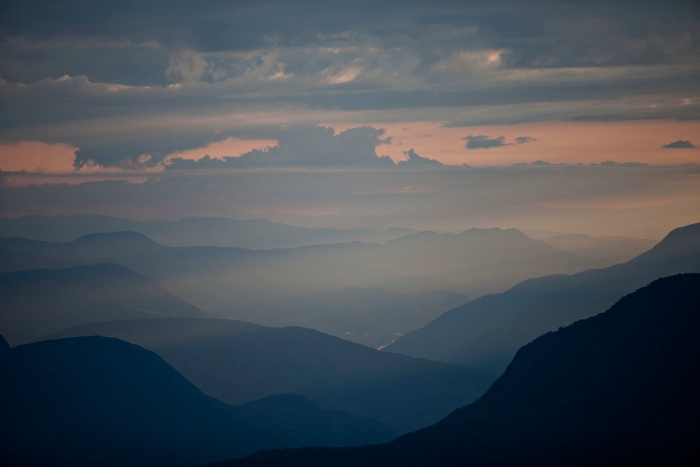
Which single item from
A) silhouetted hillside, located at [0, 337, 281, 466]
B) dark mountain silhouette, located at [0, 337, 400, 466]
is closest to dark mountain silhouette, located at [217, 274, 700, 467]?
silhouetted hillside, located at [0, 337, 281, 466]

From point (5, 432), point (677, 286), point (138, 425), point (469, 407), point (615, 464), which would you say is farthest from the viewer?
point (138, 425)

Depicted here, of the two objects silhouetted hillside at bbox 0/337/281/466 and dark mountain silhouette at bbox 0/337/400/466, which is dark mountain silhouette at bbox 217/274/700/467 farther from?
dark mountain silhouette at bbox 0/337/400/466

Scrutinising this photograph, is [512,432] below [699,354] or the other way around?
below

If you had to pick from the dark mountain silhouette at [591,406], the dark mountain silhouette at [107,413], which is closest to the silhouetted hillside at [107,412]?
the dark mountain silhouette at [107,413]

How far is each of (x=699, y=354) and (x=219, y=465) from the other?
78998mm

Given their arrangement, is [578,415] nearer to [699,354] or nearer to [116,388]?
[699,354]

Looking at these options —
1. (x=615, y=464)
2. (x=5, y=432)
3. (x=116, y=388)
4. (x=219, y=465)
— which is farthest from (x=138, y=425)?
(x=615, y=464)

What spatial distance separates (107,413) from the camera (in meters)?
181

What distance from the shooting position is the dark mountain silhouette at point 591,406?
349 feet

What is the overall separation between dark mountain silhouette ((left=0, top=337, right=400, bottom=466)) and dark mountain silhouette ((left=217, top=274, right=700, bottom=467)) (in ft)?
161

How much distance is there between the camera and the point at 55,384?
182750 mm

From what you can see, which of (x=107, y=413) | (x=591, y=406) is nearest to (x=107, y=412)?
(x=107, y=413)

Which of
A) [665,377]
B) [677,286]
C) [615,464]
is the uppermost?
[677,286]

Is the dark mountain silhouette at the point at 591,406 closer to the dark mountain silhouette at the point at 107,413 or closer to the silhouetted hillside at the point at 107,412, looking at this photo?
the silhouetted hillside at the point at 107,412
